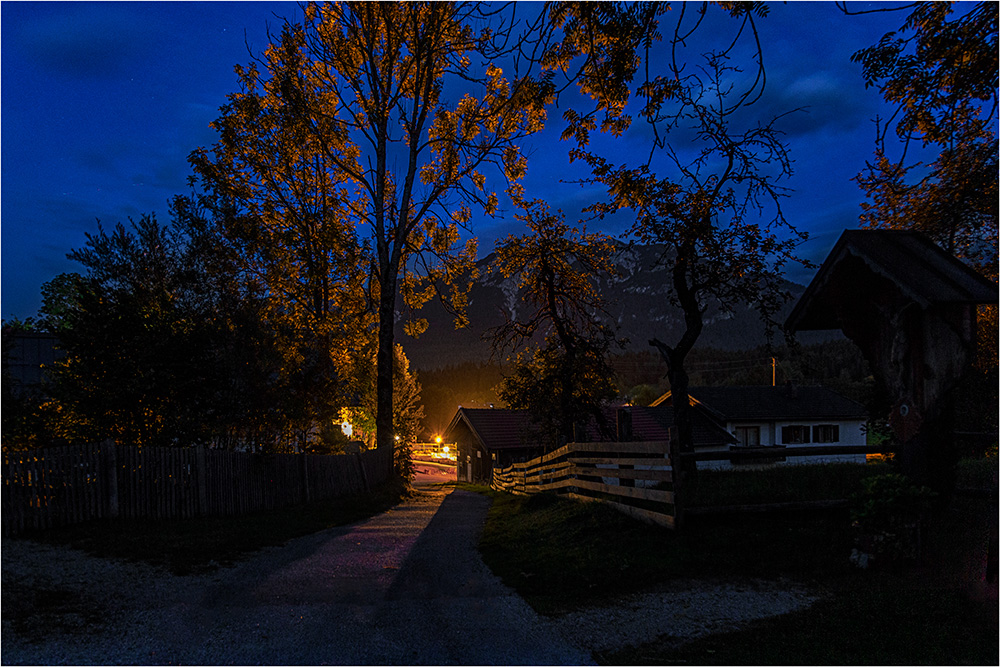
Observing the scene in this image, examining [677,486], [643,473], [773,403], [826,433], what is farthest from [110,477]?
[826,433]

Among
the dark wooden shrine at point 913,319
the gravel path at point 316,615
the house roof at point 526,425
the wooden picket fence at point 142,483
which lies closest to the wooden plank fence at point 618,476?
the gravel path at point 316,615

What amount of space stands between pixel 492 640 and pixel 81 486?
8.33 metres

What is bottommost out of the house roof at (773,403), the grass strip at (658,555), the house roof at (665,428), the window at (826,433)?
the window at (826,433)

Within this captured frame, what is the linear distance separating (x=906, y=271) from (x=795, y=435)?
42.5 meters

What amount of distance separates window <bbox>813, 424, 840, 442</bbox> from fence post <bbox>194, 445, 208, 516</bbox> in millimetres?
46046

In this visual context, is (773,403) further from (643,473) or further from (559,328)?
(643,473)

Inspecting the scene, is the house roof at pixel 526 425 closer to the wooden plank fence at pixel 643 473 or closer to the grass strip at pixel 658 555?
the wooden plank fence at pixel 643 473

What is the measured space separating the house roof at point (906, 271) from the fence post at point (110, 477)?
1226 cm

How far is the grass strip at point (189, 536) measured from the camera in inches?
321

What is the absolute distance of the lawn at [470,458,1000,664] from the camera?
16.2 feet

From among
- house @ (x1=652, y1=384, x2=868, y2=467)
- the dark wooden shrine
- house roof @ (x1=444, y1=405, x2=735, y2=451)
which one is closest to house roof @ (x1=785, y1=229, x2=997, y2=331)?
the dark wooden shrine

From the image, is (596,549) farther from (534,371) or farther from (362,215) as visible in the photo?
(362,215)

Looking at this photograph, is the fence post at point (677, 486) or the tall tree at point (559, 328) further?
the tall tree at point (559, 328)

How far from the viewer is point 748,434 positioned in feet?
145
